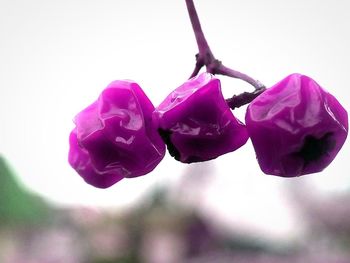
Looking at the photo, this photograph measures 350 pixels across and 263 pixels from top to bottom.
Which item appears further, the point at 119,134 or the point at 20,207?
the point at 20,207

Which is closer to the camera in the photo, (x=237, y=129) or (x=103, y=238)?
(x=237, y=129)

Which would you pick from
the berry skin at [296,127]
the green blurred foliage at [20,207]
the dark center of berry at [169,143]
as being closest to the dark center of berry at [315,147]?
the berry skin at [296,127]

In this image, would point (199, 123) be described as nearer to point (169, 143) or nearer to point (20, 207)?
point (169, 143)

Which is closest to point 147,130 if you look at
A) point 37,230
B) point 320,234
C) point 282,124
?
point 282,124

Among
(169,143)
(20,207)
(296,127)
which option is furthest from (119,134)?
(20,207)

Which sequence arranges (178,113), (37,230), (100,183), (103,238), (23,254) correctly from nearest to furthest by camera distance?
(178,113)
(100,183)
(103,238)
(23,254)
(37,230)

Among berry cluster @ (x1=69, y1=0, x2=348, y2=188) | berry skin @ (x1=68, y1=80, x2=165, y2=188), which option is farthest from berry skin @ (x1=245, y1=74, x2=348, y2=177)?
berry skin @ (x1=68, y1=80, x2=165, y2=188)

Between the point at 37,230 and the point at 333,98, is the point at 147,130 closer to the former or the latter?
the point at 333,98
